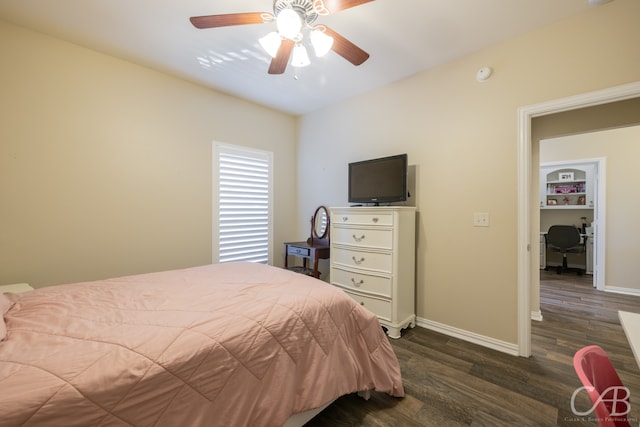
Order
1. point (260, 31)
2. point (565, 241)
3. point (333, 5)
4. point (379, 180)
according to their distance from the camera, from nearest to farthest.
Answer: point (333, 5)
point (260, 31)
point (379, 180)
point (565, 241)

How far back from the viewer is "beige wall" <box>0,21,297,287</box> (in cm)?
206

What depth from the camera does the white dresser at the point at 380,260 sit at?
247cm

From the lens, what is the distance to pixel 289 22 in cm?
146

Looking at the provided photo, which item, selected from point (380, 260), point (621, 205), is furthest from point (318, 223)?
point (621, 205)

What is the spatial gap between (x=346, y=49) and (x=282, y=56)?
1.42 ft

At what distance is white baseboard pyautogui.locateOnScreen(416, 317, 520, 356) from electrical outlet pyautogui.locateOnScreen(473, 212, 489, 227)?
0.98 metres

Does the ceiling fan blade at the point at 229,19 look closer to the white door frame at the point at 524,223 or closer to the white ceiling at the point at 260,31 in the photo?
the white ceiling at the point at 260,31

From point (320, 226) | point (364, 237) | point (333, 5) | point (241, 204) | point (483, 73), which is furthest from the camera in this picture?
point (320, 226)

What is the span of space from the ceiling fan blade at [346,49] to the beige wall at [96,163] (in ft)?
6.25

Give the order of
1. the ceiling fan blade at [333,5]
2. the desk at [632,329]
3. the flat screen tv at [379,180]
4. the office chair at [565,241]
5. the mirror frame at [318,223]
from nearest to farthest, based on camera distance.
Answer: the desk at [632,329], the ceiling fan blade at [333,5], the flat screen tv at [379,180], the mirror frame at [318,223], the office chair at [565,241]

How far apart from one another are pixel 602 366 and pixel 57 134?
353 centimetres

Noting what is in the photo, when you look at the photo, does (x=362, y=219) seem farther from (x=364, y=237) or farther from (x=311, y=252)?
(x=311, y=252)

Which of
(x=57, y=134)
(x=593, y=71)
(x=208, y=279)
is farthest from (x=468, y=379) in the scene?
(x=57, y=134)

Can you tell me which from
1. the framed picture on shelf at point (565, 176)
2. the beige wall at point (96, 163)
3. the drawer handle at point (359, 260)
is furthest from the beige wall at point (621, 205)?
the beige wall at point (96, 163)
